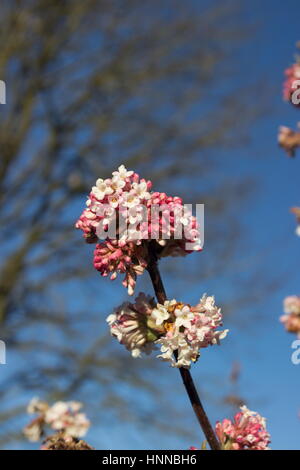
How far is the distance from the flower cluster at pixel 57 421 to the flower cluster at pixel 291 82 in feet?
2.27

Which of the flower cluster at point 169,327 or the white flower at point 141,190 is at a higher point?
the white flower at point 141,190

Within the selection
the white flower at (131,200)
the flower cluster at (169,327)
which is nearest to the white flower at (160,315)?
the flower cluster at (169,327)

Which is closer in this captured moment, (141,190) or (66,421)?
(141,190)

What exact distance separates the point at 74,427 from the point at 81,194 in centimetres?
721

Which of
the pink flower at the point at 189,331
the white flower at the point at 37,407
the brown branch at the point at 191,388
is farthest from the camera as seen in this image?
the white flower at the point at 37,407

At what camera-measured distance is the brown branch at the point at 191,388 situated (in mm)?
751

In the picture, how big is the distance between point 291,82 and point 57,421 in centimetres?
74

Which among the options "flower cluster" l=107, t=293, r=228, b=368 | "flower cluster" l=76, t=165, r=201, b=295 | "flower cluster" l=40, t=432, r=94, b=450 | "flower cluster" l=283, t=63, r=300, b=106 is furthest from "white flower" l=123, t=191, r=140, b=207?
"flower cluster" l=40, t=432, r=94, b=450

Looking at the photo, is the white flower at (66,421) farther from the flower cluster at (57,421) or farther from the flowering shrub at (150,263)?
the flowering shrub at (150,263)

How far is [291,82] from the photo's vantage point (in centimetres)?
91

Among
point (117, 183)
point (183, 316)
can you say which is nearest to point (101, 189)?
point (117, 183)

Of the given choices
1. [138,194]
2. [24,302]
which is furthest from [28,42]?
[138,194]

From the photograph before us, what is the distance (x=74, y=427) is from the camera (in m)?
1.06

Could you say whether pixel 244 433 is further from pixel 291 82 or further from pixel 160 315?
pixel 291 82
